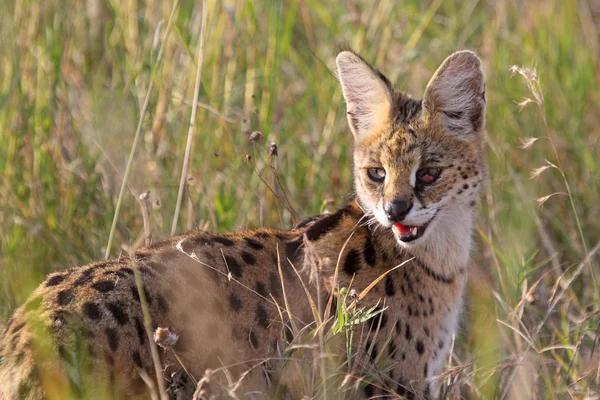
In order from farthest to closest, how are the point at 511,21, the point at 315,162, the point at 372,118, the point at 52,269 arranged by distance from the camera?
the point at 511,21
the point at 315,162
the point at 52,269
the point at 372,118

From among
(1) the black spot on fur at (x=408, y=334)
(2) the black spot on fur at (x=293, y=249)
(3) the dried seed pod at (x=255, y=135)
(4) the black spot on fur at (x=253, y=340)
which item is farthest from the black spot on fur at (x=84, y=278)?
(1) the black spot on fur at (x=408, y=334)

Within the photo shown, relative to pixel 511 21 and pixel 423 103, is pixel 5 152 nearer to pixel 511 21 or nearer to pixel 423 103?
pixel 423 103

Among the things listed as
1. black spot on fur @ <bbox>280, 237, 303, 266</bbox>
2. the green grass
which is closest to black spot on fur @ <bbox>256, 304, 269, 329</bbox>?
black spot on fur @ <bbox>280, 237, 303, 266</bbox>

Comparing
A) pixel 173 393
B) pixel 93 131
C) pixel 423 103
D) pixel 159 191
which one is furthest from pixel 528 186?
pixel 173 393

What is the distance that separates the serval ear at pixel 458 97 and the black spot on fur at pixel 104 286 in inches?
64.9

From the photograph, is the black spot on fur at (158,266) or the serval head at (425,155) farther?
the serval head at (425,155)

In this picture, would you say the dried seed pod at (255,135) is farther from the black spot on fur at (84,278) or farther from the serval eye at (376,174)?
the black spot on fur at (84,278)

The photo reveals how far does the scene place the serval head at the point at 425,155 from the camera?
13.7 feet

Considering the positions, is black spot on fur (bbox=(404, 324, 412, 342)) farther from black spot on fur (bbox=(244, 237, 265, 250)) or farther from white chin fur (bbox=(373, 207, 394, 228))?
black spot on fur (bbox=(244, 237, 265, 250))

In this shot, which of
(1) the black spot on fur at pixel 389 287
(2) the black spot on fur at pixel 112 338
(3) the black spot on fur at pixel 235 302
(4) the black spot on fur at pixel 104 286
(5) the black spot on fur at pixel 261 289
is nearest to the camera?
(2) the black spot on fur at pixel 112 338

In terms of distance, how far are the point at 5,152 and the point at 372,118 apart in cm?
224

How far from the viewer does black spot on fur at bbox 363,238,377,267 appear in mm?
4352

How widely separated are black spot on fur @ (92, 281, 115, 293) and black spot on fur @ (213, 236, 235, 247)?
0.57 m

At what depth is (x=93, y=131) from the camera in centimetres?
568
